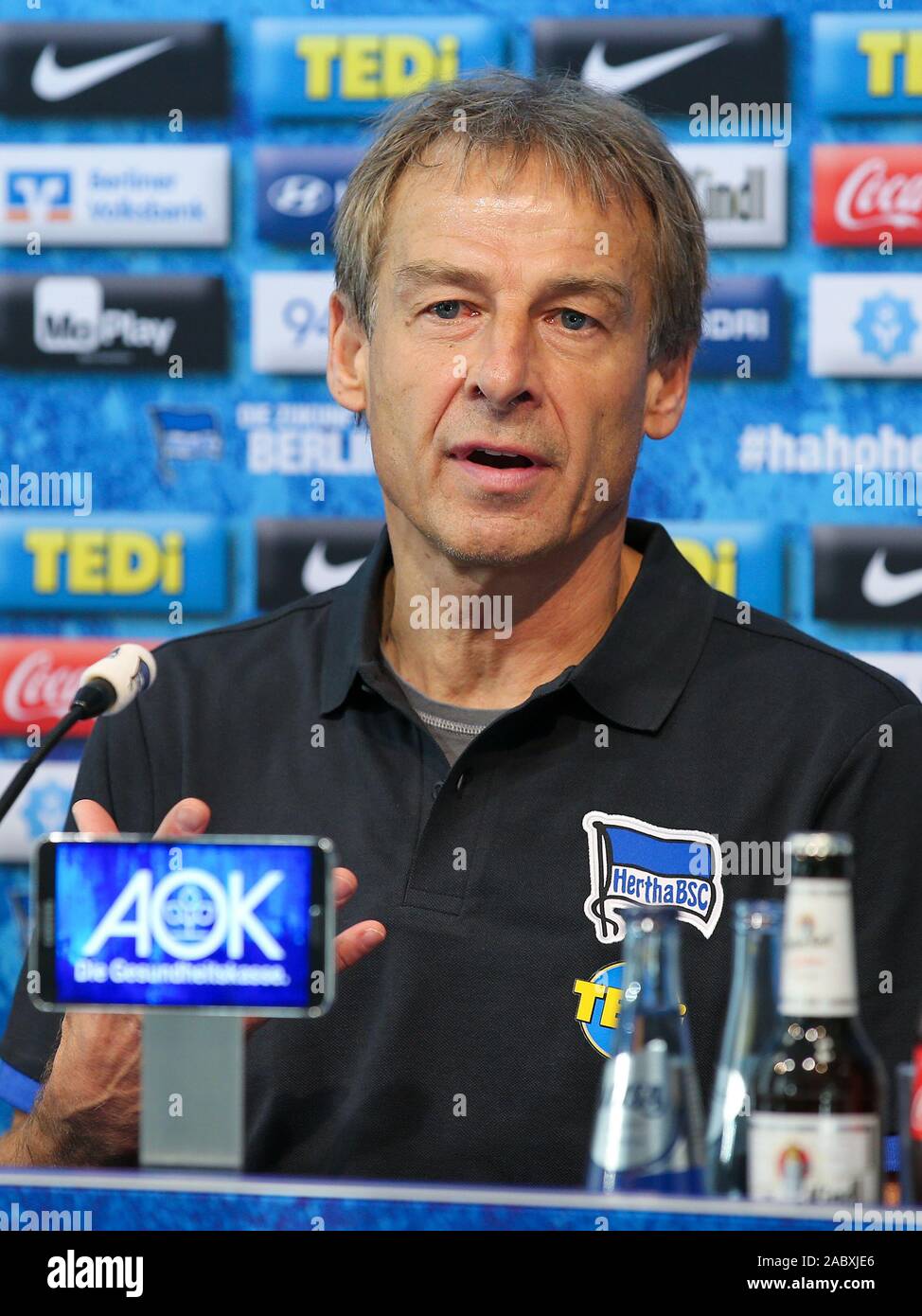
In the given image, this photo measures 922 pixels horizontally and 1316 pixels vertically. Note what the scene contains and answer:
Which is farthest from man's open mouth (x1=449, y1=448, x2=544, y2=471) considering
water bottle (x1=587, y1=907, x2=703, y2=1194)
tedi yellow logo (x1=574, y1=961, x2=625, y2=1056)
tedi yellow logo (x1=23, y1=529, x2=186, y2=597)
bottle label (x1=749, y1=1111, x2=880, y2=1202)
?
tedi yellow logo (x1=23, y1=529, x2=186, y2=597)

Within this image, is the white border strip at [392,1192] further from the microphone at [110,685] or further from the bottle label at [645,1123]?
the microphone at [110,685]

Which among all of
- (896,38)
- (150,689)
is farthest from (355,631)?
(896,38)

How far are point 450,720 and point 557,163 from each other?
516mm

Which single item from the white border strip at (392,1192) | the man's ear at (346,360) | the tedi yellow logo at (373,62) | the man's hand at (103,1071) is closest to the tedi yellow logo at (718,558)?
the tedi yellow logo at (373,62)

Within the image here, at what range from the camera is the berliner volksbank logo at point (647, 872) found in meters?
1.43

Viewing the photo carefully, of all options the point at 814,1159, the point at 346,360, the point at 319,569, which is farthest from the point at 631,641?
the point at 319,569

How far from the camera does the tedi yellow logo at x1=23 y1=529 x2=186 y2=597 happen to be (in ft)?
8.64

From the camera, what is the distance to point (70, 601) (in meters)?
2.65

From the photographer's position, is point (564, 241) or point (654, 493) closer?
point (564, 241)

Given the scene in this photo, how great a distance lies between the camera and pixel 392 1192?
2.67 feet

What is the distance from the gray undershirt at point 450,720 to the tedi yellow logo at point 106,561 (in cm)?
109

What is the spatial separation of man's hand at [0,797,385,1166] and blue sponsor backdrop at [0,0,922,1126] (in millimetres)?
1516
